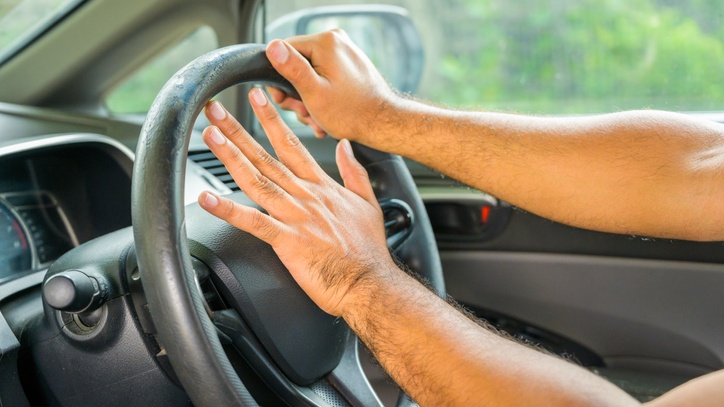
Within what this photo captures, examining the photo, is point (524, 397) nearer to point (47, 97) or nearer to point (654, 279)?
point (654, 279)

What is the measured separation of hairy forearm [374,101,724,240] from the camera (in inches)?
49.4

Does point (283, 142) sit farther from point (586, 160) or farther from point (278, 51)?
point (586, 160)

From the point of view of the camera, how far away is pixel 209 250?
0.96 meters

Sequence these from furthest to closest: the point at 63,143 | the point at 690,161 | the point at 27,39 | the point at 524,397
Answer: the point at 27,39 < the point at 63,143 < the point at 690,161 < the point at 524,397

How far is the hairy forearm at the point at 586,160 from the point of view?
126 cm

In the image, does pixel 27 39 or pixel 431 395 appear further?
pixel 27 39

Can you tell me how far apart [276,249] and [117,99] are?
3.99 feet

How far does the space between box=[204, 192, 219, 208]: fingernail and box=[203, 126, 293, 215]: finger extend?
6 centimetres

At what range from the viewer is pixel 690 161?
126 cm

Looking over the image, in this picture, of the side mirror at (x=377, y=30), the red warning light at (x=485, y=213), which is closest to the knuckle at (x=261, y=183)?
the red warning light at (x=485, y=213)

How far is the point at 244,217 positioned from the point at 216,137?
0.31 ft

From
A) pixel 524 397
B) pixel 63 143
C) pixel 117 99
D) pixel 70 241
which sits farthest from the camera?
pixel 117 99

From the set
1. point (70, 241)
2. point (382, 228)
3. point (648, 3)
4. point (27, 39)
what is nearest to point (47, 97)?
point (27, 39)

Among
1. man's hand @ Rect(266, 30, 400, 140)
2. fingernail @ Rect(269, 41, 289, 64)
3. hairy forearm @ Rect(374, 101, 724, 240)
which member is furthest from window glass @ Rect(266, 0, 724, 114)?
fingernail @ Rect(269, 41, 289, 64)
